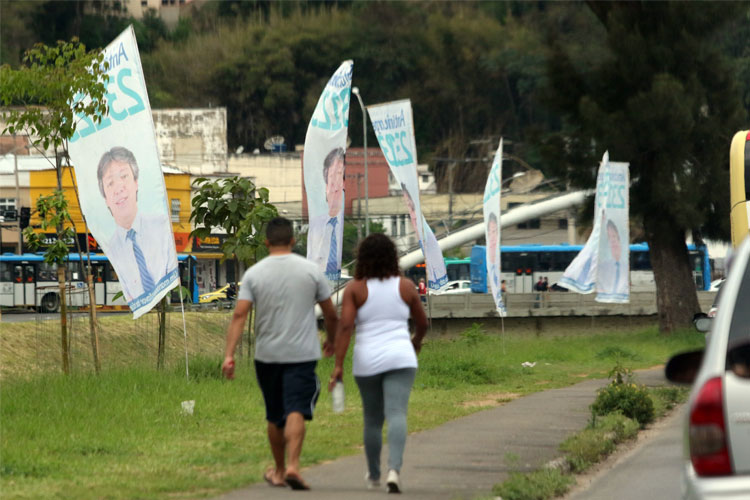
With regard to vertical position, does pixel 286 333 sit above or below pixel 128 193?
below

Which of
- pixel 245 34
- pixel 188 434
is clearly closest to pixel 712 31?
pixel 188 434

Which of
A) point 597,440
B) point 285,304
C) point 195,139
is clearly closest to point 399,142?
point 597,440

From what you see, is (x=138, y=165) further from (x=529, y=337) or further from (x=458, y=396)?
(x=529, y=337)

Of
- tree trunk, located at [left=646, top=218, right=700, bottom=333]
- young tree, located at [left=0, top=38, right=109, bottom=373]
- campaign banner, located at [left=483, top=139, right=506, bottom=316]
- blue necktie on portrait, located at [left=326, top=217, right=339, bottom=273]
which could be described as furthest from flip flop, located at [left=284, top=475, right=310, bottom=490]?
tree trunk, located at [left=646, top=218, right=700, bottom=333]

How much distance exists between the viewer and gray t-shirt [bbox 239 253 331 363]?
8.36 meters

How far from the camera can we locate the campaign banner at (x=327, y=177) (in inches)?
696

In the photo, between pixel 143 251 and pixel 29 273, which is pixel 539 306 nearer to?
pixel 29 273

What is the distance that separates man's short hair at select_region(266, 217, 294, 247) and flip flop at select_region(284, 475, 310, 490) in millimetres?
1517

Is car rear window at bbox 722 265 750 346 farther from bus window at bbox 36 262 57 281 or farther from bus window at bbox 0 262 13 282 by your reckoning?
bus window at bbox 0 262 13 282

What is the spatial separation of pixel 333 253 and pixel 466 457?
25.6 ft

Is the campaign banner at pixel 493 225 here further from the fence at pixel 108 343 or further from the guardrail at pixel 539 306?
the guardrail at pixel 539 306

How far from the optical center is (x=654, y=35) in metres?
35.8

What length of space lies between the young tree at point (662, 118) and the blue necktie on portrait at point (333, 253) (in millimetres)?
18739

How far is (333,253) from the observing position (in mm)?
17844
